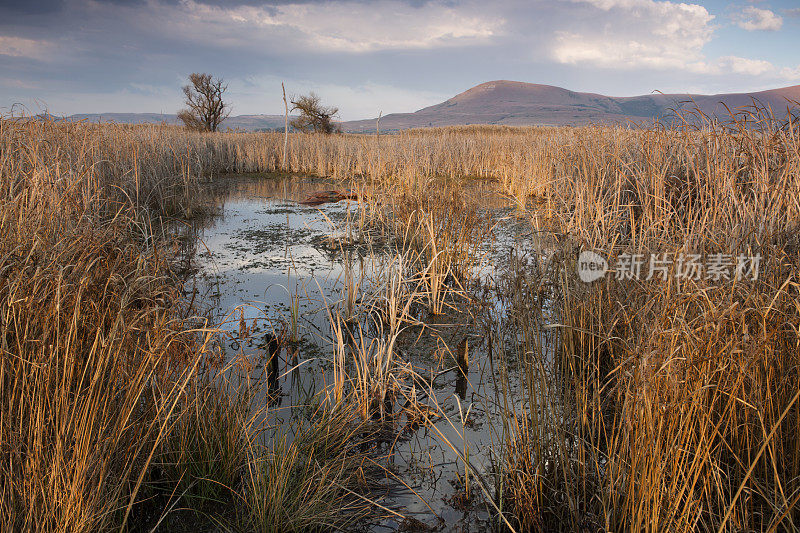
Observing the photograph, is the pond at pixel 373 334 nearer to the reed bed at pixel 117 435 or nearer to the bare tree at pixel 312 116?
the reed bed at pixel 117 435

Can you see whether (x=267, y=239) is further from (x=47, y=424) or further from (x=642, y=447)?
(x=642, y=447)

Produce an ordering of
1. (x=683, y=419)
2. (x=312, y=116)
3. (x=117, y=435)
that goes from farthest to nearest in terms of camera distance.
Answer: (x=312, y=116)
(x=117, y=435)
(x=683, y=419)

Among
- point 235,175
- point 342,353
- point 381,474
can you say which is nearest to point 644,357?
point 381,474

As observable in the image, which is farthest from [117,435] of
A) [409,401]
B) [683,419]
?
[683,419]

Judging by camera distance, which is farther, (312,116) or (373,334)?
(312,116)

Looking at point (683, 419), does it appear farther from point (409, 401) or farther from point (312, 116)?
point (312, 116)

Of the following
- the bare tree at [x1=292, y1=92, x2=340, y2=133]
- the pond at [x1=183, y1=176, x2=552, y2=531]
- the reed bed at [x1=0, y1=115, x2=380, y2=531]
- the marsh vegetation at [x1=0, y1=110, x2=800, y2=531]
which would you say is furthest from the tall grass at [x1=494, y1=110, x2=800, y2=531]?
the bare tree at [x1=292, y1=92, x2=340, y2=133]

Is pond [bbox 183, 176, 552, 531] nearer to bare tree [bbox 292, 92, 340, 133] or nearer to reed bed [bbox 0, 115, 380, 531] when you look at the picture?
reed bed [bbox 0, 115, 380, 531]

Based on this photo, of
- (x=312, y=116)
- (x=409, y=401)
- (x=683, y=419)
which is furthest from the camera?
(x=312, y=116)

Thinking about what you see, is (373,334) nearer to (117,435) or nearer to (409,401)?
(409,401)

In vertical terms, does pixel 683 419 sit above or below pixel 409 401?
above

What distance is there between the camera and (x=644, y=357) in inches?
46.2

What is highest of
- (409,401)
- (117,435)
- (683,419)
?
(683,419)

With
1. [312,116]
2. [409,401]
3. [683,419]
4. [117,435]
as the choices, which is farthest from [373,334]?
[312,116]
